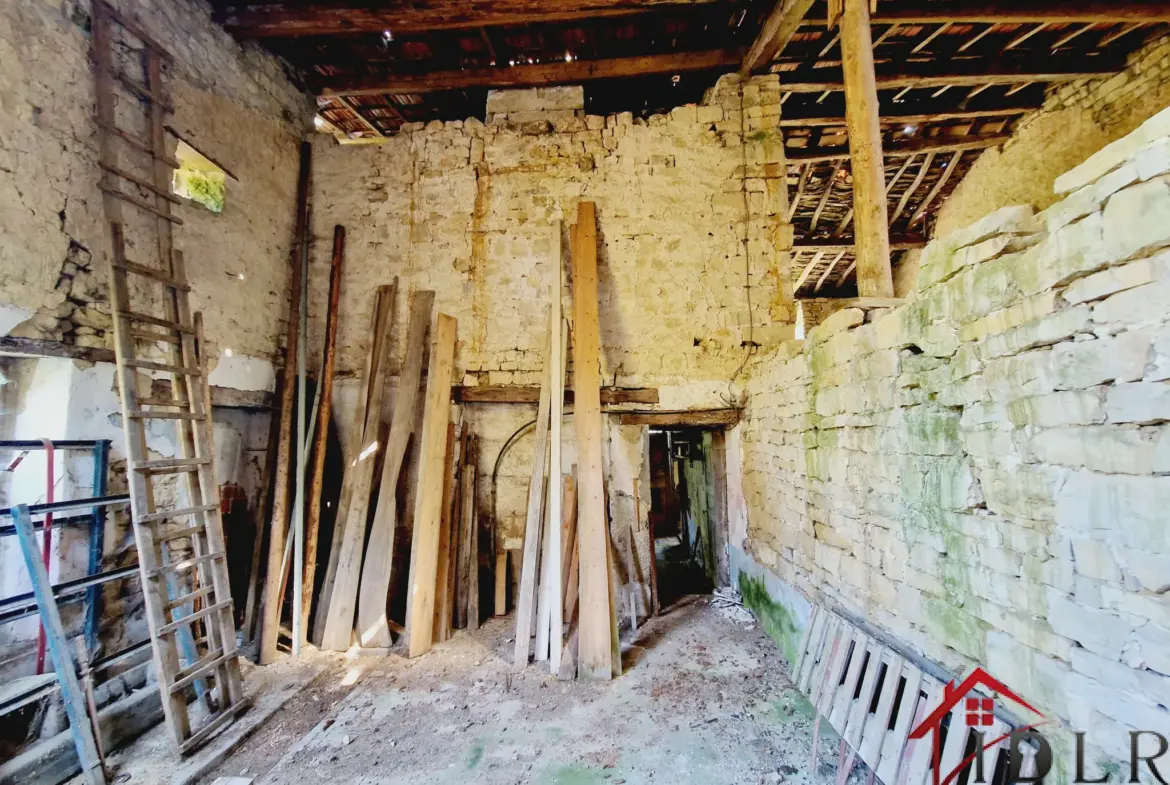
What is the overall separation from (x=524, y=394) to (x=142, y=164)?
3.23 metres

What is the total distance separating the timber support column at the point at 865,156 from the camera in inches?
131

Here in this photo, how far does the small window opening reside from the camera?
4.02 m

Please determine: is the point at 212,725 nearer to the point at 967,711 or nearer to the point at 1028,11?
the point at 967,711

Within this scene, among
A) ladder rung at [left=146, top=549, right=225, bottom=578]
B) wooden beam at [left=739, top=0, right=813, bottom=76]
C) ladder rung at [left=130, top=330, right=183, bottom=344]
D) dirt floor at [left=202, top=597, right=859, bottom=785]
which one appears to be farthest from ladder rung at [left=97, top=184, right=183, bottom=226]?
wooden beam at [left=739, top=0, right=813, bottom=76]

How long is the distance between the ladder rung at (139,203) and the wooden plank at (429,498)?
77.6 inches

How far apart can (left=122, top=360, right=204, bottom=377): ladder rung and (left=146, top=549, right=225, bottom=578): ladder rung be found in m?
1.13

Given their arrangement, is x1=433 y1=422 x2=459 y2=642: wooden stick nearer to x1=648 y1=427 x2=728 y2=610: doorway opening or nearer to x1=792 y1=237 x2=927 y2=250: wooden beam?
x1=648 y1=427 x2=728 y2=610: doorway opening

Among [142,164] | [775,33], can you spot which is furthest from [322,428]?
[775,33]

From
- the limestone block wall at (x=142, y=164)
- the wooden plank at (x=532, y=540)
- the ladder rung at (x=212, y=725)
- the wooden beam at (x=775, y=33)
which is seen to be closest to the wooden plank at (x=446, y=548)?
the wooden plank at (x=532, y=540)

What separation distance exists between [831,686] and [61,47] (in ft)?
18.8

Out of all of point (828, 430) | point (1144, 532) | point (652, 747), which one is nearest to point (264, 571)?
point (652, 747)

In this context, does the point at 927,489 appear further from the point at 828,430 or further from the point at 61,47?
the point at 61,47

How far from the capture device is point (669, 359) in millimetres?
4582

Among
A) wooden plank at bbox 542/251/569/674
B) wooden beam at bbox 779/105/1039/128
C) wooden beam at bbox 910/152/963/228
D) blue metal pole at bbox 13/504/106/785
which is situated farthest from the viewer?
wooden beam at bbox 910/152/963/228
